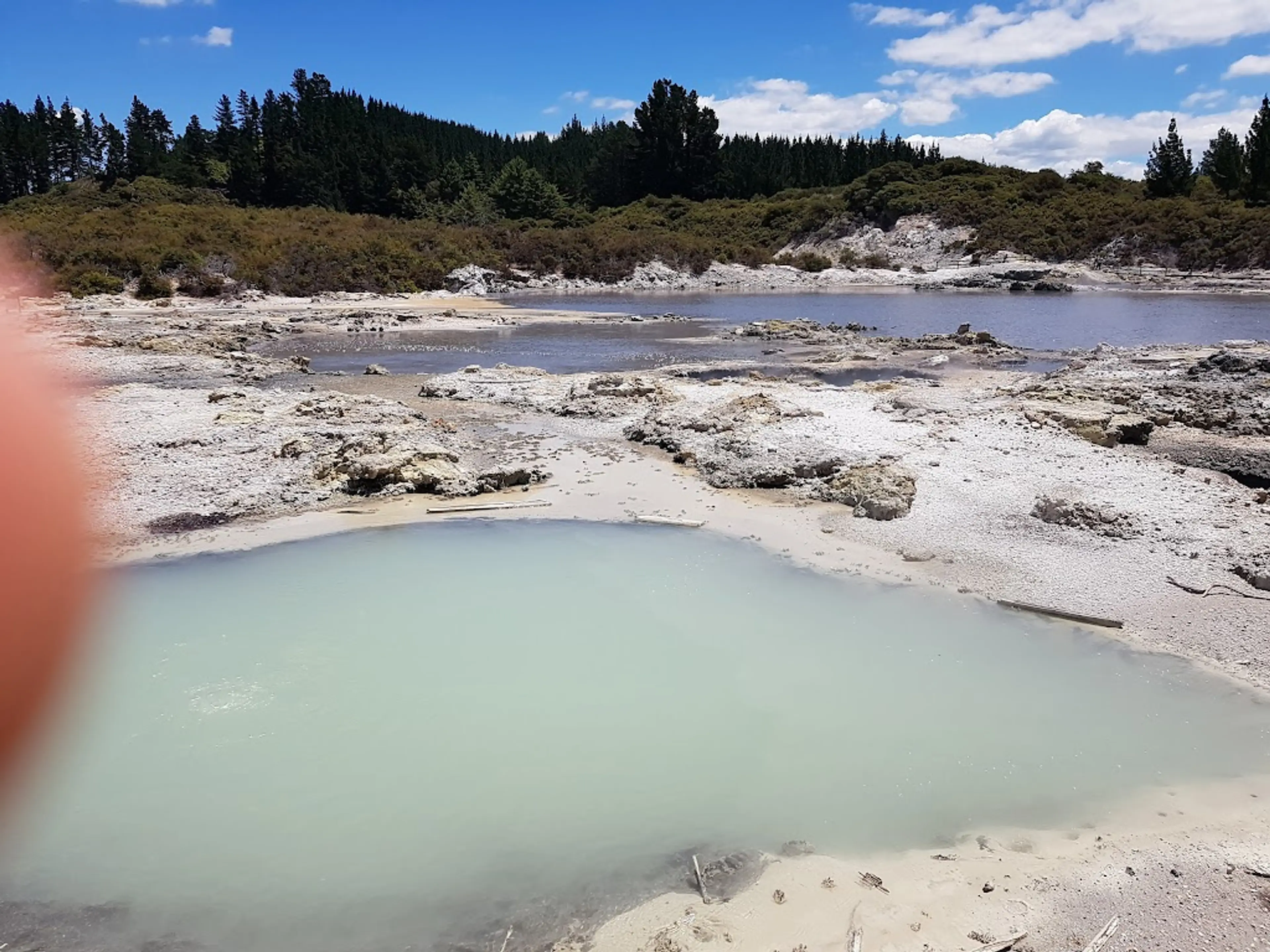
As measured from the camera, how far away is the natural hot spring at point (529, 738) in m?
4.42

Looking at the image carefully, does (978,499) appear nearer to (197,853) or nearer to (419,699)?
(419,699)

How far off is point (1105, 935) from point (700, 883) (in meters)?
1.85

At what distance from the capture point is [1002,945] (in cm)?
371

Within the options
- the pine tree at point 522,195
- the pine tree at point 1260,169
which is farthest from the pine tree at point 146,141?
the pine tree at point 1260,169

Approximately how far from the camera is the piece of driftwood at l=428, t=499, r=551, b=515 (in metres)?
9.82

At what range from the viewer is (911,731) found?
5.58 metres

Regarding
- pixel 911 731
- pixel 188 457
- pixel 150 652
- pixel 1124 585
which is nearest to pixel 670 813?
pixel 911 731

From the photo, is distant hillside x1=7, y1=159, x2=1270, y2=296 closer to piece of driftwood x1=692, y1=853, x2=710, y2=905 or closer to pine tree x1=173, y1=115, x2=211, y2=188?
pine tree x1=173, y1=115, x2=211, y2=188

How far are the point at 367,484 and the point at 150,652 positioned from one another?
13.7 feet

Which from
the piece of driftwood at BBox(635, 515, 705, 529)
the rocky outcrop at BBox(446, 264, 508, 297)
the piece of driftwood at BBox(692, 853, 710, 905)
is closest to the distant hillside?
the rocky outcrop at BBox(446, 264, 508, 297)

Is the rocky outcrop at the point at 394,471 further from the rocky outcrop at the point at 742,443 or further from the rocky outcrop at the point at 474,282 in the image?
the rocky outcrop at the point at 474,282

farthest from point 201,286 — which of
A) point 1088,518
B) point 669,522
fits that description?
point 1088,518

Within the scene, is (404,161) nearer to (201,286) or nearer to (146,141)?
(146,141)

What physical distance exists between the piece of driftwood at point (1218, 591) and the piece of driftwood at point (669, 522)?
4536 mm
